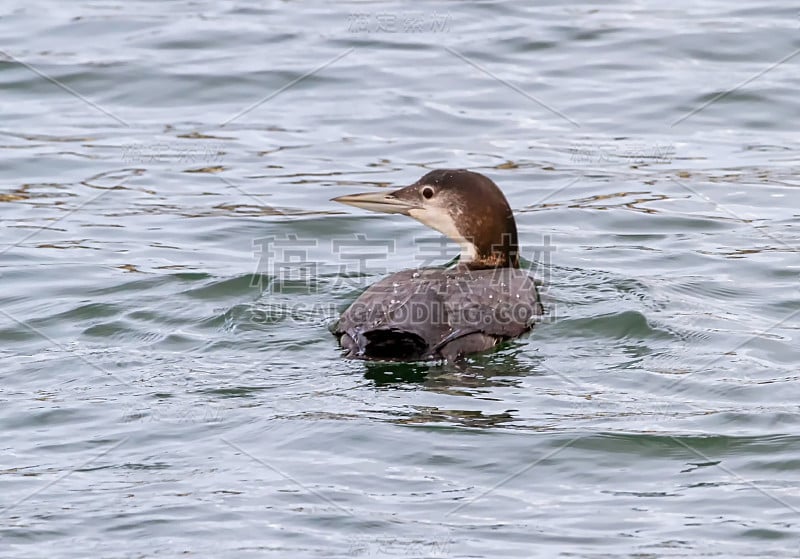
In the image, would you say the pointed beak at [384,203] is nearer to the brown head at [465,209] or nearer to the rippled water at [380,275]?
the brown head at [465,209]

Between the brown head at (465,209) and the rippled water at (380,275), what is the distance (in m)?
0.46

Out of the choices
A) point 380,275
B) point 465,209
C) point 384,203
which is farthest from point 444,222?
point 380,275

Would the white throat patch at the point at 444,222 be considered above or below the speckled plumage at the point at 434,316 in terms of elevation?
above

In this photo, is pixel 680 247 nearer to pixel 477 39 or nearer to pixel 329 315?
pixel 329 315

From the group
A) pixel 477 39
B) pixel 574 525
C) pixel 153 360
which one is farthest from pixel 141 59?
pixel 574 525

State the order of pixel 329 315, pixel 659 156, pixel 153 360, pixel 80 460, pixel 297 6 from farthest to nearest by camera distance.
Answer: pixel 297 6, pixel 659 156, pixel 329 315, pixel 153 360, pixel 80 460

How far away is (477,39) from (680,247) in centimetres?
470

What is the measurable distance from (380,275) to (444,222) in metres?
0.81

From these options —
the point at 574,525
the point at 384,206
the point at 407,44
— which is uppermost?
the point at 407,44

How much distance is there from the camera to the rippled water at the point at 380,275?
5.10 metres

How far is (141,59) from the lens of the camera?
497 inches

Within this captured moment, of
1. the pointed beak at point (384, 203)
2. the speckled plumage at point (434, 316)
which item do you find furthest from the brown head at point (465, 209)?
the speckled plumage at point (434, 316)

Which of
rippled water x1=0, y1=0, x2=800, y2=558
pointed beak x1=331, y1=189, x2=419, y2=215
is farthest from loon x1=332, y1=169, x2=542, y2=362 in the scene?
rippled water x1=0, y1=0, x2=800, y2=558

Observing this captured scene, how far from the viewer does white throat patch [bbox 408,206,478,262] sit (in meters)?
7.57
